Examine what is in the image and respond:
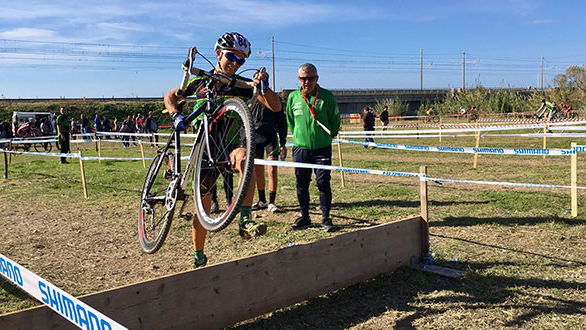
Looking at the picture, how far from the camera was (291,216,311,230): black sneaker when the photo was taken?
25.8 feet

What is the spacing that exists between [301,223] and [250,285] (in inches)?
125

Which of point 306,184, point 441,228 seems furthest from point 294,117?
point 441,228

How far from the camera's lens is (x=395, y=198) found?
402 inches

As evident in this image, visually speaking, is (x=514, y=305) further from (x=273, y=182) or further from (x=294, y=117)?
(x=273, y=182)

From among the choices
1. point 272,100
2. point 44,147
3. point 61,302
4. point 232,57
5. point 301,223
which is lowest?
point 301,223

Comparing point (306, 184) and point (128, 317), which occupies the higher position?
point (306, 184)

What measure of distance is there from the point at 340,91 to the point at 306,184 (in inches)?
2996

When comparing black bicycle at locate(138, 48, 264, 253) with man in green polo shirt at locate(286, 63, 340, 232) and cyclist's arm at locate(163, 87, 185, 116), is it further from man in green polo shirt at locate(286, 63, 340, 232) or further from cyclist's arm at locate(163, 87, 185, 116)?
man in green polo shirt at locate(286, 63, 340, 232)

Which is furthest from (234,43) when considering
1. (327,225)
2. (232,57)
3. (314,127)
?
(327,225)

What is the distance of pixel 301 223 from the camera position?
311 inches

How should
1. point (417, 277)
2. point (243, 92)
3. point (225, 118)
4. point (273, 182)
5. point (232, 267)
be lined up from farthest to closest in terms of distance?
point (273, 182) → point (417, 277) → point (232, 267) → point (243, 92) → point (225, 118)

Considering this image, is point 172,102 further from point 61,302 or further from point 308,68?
point 308,68

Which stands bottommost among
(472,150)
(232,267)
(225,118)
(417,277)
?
(417,277)

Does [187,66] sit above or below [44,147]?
above
